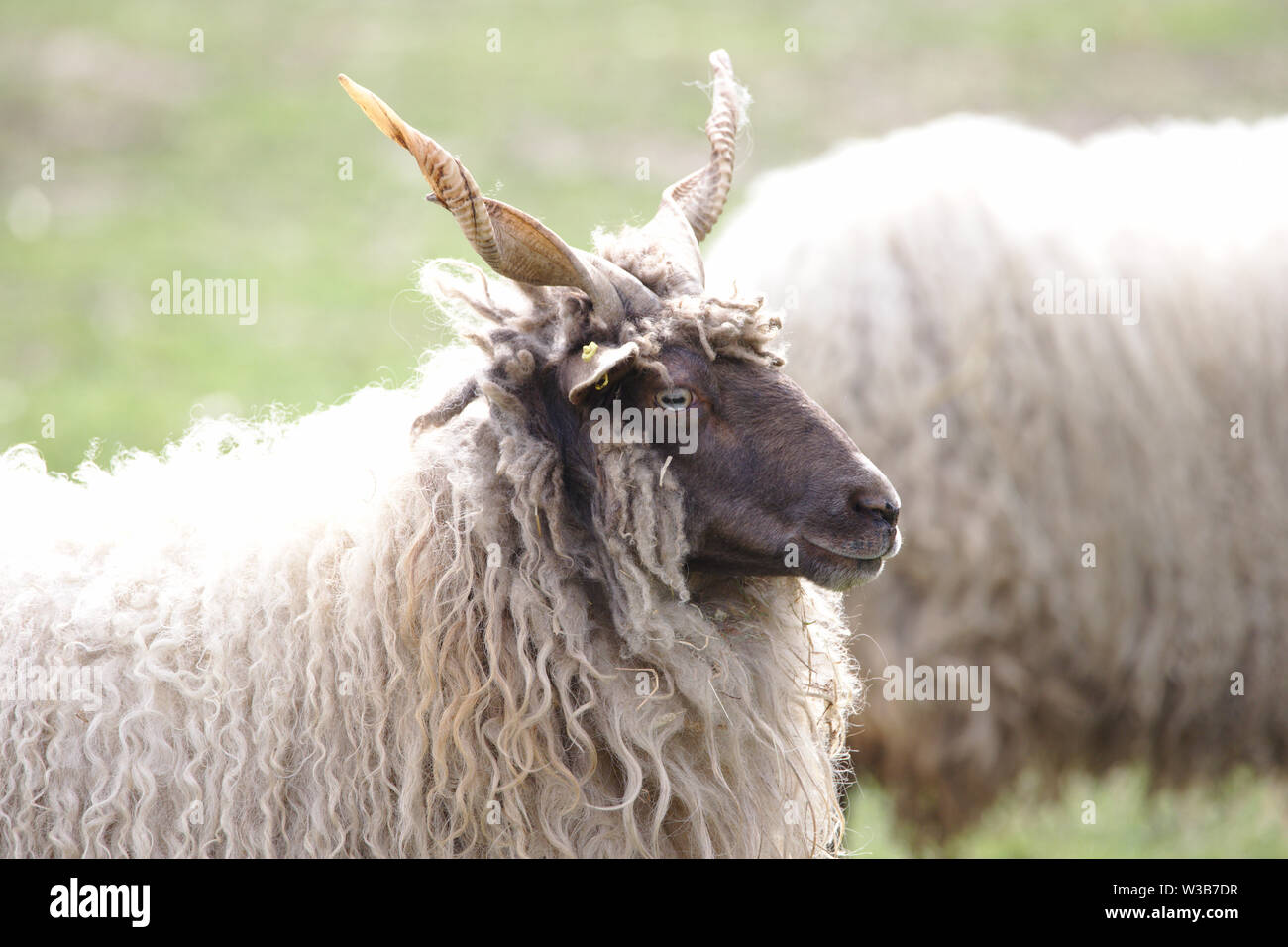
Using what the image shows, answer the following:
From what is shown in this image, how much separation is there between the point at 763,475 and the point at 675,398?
269 millimetres

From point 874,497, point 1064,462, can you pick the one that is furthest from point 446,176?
point 1064,462

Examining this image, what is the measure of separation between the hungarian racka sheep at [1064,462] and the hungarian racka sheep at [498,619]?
197 cm

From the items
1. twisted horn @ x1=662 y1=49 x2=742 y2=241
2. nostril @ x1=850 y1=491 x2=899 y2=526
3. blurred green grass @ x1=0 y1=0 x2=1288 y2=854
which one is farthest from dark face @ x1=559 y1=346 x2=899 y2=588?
blurred green grass @ x1=0 y1=0 x2=1288 y2=854

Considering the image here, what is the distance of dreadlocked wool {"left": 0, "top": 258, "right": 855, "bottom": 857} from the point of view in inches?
122

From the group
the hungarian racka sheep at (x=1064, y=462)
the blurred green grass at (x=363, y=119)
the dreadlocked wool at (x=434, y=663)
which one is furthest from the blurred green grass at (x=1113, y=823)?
the blurred green grass at (x=363, y=119)

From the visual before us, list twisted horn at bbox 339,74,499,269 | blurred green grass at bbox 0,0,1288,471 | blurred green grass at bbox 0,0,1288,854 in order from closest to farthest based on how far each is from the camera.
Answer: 1. twisted horn at bbox 339,74,499,269
2. blurred green grass at bbox 0,0,1288,854
3. blurred green grass at bbox 0,0,1288,471

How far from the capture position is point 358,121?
15711mm

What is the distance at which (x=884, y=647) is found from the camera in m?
5.21

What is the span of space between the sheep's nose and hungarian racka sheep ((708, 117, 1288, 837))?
2072 millimetres

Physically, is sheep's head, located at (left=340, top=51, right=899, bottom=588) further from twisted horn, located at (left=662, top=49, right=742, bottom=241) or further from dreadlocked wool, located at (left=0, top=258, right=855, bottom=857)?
twisted horn, located at (left=662, top=49, right=742, bottom=241)

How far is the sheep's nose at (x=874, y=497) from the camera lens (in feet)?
10.1

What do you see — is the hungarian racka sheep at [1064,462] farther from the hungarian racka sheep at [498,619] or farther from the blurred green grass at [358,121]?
the blurred green grass at [358,121]
